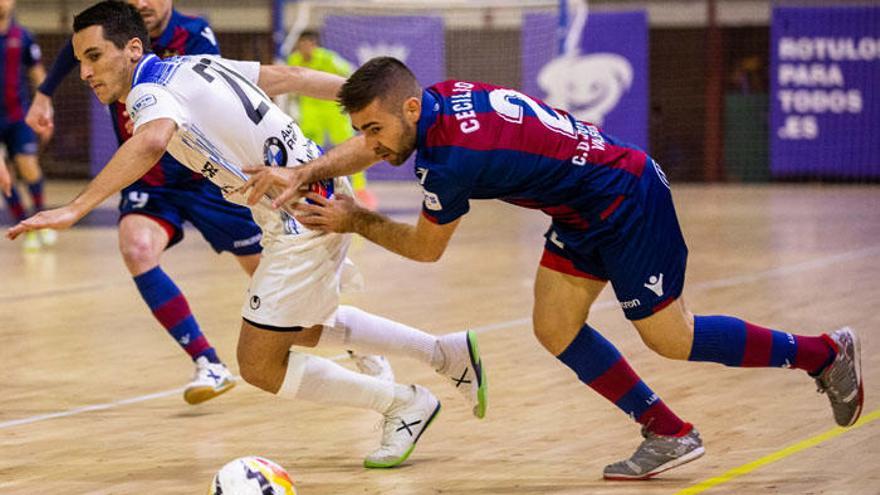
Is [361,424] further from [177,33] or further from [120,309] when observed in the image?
[120,309]

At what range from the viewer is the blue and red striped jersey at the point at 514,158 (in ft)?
14.0

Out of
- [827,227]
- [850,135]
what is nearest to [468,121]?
[827,227]

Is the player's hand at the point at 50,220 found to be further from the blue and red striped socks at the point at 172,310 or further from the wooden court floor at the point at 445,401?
the blue and red striped socks at the point at 172,310

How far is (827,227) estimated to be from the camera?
13.3 meters

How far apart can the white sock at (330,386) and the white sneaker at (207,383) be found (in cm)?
103

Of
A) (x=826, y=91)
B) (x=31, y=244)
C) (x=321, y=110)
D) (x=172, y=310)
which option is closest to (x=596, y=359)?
(x=172, y=310)

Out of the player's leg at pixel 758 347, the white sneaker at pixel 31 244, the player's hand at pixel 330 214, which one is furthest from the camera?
the white sneaker at pixel 31 244

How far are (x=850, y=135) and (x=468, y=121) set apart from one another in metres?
14.6

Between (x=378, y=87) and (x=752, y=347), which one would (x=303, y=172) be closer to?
(x=378, y=87)

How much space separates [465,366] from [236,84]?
1.31 m

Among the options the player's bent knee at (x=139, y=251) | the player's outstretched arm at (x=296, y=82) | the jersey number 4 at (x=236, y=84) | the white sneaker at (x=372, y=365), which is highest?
the jersey number 4 at (x=236, y=84)

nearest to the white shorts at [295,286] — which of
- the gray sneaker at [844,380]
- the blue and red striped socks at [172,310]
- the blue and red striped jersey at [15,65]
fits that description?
the blue and red striped socks at [172,310]

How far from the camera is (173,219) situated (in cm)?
637

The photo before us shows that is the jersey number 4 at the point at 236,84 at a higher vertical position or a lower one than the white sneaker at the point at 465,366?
higher
